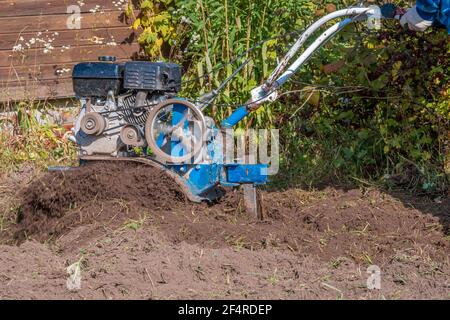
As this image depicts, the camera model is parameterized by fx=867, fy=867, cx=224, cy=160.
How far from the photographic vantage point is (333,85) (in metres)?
7.60

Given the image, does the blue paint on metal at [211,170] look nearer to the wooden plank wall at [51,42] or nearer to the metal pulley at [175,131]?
the metal pulley at [175,131]

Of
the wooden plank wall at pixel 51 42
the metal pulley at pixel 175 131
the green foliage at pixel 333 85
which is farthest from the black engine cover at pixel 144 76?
the wooden plank wall at pixel 51 42

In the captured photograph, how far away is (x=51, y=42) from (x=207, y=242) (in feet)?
13.4

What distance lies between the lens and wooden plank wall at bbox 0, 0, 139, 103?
8867 millimetres

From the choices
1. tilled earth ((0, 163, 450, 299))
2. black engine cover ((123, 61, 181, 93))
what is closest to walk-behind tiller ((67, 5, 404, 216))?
black engine cover ((123, 61, 181, 93))

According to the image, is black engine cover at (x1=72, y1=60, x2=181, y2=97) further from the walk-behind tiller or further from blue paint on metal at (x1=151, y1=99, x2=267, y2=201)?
blue paint on metal at (x1=151, y1=99, x2=267, y2=201)

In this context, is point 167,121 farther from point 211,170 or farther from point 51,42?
point 51,42

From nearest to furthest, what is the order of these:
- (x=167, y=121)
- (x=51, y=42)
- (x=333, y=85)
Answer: (x=167, y=121)
(x=333, y=85)
(x=51, y=42)

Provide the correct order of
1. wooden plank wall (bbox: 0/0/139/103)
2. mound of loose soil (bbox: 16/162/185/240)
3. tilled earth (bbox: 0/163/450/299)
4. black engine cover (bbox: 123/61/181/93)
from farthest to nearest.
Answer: wooden plank wall (bbox: 0/0/139/103), black engine cover (bbox: 123/61/181/93), mound of loose soil (bbox: 16/162/185/240), tilled earth (bbox: 0/163/450/299)

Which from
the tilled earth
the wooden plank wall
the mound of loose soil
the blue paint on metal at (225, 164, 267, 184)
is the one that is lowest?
the tilled earth

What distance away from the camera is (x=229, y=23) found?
809 cm

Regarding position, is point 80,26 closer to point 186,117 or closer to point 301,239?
point 186,117

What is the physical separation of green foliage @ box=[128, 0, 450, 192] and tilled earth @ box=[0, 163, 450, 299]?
0.53 metres

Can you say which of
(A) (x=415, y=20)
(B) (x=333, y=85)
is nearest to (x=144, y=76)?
(A) (x=415, y=20)
